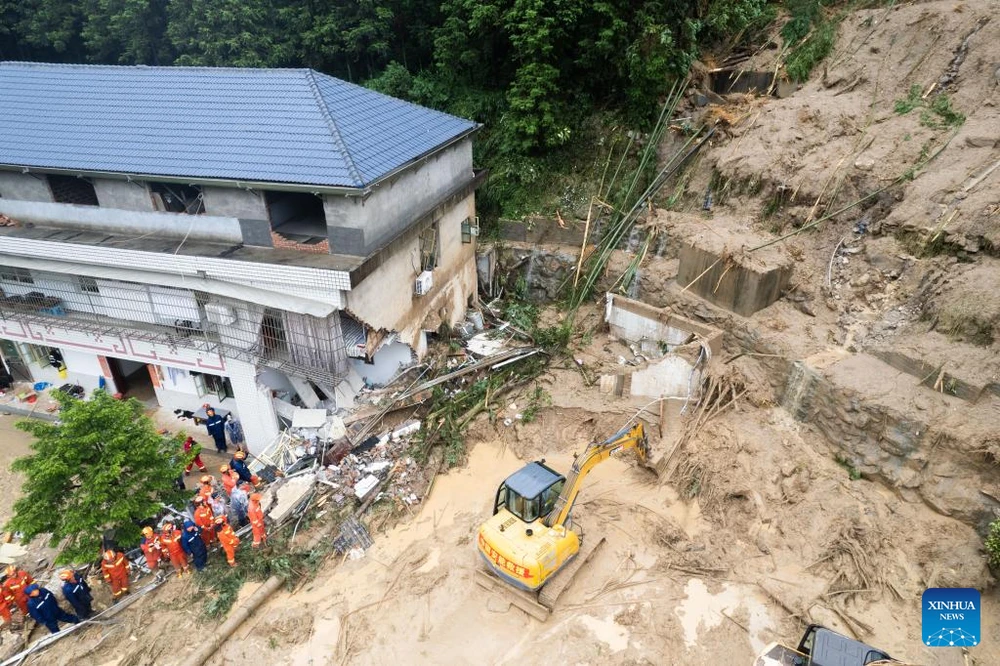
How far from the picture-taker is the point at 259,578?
39.1 ft

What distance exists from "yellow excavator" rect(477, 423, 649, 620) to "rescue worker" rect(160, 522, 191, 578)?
6.09 m

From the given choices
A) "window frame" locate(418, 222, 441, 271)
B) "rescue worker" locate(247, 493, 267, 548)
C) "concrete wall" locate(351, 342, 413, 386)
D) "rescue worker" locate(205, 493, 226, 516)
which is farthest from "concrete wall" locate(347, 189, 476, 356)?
"rescue worker" locate(205, 493, 226, 516)

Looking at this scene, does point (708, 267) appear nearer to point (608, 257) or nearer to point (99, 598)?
point (608, 257)

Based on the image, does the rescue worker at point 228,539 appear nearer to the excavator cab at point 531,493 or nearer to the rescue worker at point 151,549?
the rescue worker at point 151,549

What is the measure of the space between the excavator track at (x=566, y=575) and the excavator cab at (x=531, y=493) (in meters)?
1.15

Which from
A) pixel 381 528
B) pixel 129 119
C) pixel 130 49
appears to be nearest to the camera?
pixel 381 528

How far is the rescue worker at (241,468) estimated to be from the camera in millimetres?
13930

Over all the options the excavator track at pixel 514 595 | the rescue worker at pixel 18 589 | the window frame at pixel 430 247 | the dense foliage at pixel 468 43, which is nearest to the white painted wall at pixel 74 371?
the rescue worker at pixel 18 589

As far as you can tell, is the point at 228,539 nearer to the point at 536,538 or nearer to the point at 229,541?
the point at 229,541

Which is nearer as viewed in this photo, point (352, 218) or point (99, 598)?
point (99, 598)

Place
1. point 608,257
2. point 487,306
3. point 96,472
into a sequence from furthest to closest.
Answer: point 487,306, point 608,257, point 96,472

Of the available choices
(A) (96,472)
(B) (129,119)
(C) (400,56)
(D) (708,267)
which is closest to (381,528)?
(A) (96,472)

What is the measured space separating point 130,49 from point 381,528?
100 feet

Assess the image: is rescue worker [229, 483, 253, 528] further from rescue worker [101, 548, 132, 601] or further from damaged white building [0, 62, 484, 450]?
damaged white building [0, 62, 484, 450]
